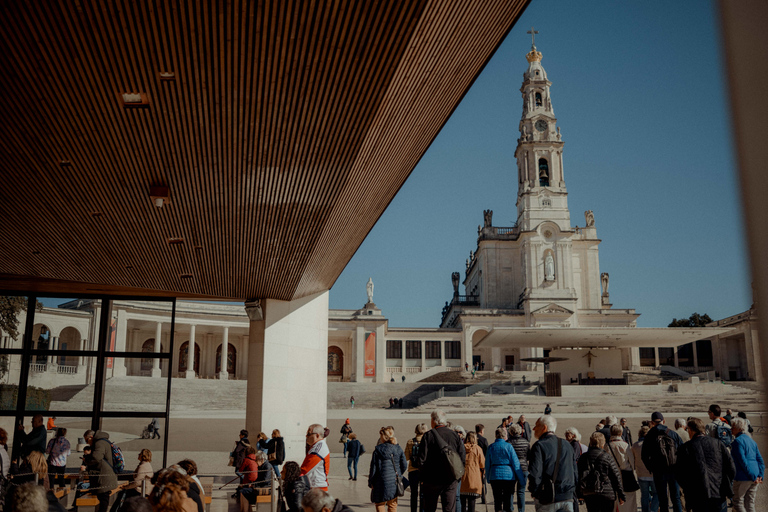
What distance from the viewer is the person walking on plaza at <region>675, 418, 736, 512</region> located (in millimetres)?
7523

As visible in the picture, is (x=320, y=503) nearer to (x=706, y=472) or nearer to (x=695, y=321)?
(x=706, y=472)

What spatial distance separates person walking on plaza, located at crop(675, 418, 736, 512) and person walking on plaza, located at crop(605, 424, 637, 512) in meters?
1.27

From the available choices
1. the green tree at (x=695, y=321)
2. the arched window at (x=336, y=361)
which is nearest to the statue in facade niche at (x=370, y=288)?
the arched window at (x=336, y=361)

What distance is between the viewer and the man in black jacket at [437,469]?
25.1 ft

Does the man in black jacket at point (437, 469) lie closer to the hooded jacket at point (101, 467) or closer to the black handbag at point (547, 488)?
the black handbag at point (547, 488)

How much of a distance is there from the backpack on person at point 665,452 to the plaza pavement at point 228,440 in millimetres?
1330

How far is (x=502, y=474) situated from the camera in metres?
8.77

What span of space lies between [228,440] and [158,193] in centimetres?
1658

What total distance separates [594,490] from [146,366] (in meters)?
47.3

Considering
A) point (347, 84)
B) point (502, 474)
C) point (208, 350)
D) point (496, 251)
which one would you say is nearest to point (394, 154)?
point (347, 84)

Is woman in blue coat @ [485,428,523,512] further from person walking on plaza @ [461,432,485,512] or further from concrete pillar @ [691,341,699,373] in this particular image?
concrete pillar @ [691,341,699,373]

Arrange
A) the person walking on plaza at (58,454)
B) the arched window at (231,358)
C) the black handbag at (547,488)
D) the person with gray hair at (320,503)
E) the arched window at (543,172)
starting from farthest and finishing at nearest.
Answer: the arched window at (543,172) < the arched window at (231,358) < the person walking on plaza at (58,454) < the black handbag at (547,488) < the person with gray hair at (320,503)

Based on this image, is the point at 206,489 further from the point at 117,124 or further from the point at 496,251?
the point at 496,251

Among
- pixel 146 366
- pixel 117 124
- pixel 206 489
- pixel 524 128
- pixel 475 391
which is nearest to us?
pixel 117 124
